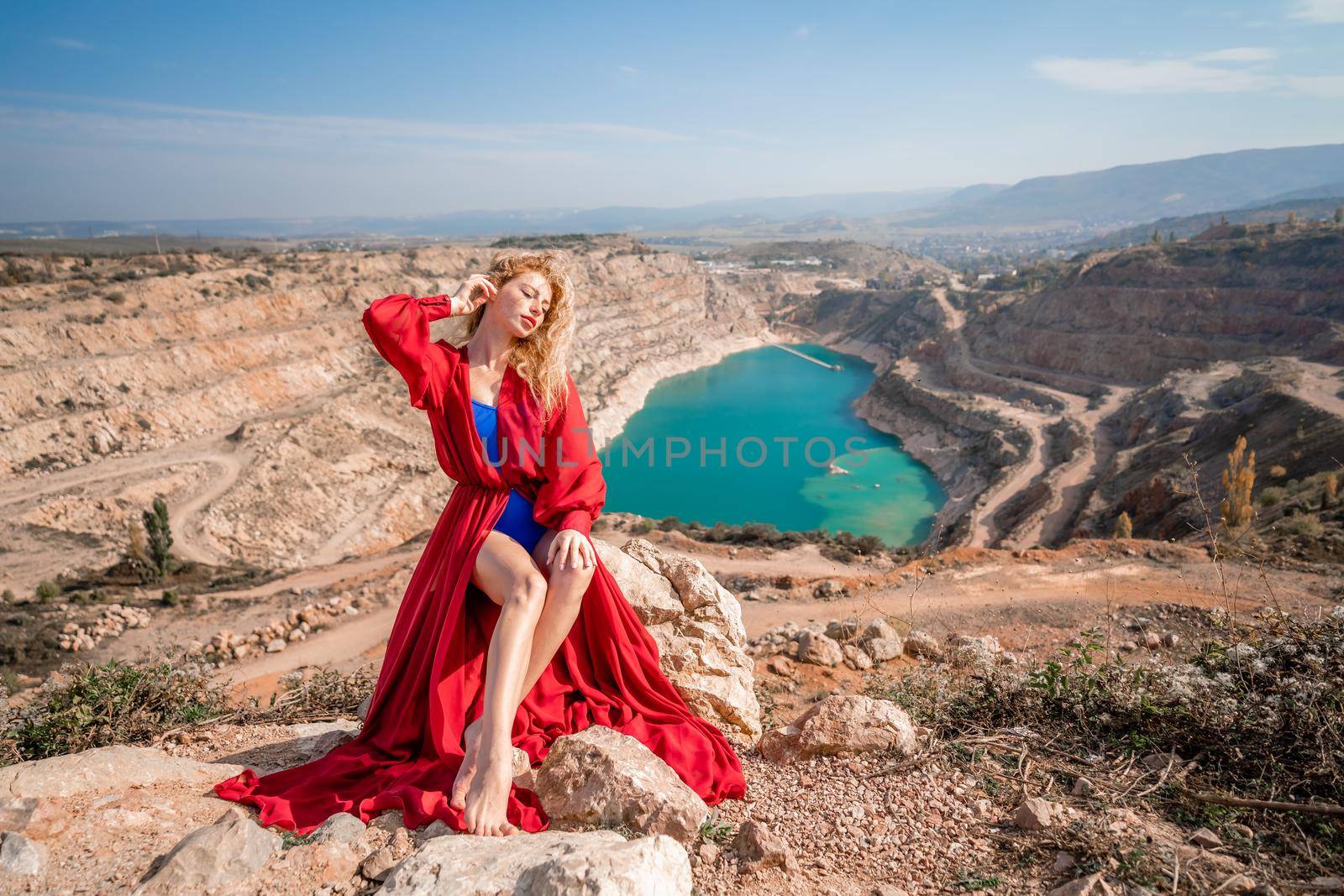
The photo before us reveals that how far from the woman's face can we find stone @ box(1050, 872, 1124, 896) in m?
2.86

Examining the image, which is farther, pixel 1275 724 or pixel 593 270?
pixel 593 270

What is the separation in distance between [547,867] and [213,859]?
97 centimetres

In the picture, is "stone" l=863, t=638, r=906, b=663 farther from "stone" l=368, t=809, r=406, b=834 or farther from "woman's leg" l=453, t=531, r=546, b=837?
"stone" l=368, t=809, r=406, b=834

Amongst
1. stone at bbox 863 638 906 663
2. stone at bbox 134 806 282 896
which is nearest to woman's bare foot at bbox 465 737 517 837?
stone at bbox 134 806 282 896

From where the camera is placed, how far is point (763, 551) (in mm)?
16125

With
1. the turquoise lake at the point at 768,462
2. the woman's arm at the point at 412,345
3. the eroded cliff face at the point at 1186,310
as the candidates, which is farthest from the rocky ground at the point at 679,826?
the eroded cliff face at the point at 1186,310

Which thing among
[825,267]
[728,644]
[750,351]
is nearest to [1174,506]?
[728,644]

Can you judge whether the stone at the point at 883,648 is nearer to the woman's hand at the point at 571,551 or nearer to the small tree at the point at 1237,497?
the woman's hand at the point at 571,551

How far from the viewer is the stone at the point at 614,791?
8.05ft

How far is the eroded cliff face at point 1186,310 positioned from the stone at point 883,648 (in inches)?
1259

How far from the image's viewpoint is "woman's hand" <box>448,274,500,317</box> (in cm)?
318

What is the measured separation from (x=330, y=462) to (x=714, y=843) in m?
24.2

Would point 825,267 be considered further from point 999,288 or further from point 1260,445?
point 1260,445

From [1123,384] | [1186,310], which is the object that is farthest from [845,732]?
[1186,310]
